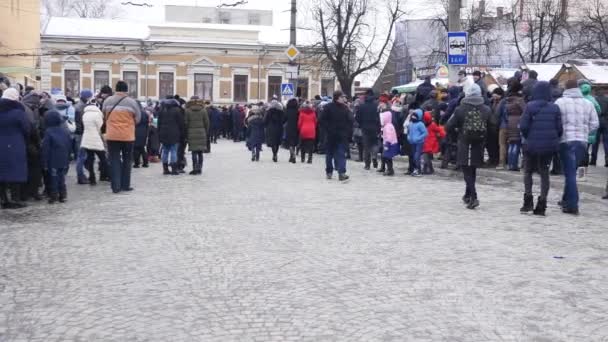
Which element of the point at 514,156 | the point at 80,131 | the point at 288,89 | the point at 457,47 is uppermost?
the point at 457,47

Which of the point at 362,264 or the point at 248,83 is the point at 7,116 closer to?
the point at 362,264

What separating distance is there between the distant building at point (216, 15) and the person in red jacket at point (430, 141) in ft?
206

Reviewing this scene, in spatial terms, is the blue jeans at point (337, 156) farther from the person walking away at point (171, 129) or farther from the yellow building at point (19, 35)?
the yellow building at point (19, 35)

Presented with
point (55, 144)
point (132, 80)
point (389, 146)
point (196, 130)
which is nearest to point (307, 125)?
point (389, 146)

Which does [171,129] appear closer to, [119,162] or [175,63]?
[119,162]

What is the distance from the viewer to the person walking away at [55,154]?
12.8 meters

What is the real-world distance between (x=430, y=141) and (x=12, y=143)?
9.22 meters

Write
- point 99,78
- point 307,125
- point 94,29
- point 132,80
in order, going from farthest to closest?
point 94,29, point 132,80, point 99,78, point 307,125

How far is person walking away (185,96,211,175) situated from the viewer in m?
18.0

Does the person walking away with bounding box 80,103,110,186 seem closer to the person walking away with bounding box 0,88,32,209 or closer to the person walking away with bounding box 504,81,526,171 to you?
the person walking away with bounding box 0,88,32,209

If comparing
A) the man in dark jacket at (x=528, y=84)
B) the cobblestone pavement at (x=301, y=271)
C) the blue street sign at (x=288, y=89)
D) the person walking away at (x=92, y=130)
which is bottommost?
the cobblestone pavement at (x=301, y=271)

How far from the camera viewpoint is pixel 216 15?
81.2 metres

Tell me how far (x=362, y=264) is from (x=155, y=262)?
2080 mm

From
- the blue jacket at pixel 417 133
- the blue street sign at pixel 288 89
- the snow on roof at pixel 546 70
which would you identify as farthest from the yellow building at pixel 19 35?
the snow on roof at pixel 546 70
